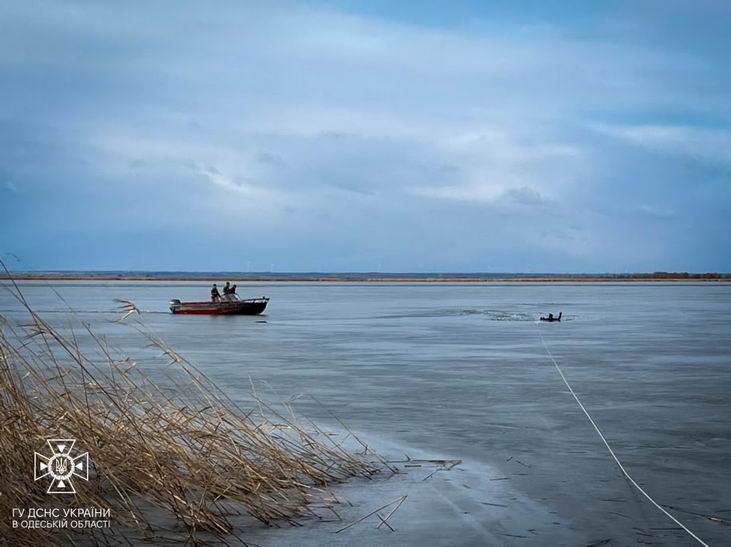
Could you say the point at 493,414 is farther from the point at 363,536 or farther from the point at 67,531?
the point at 67,531

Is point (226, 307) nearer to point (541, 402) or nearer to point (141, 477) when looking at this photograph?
point (541, 402)

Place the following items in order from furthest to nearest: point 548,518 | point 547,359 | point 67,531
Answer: point 547,359 → point 548,518 → point 67,531

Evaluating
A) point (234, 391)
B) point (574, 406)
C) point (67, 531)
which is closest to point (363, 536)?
point (67, 531)

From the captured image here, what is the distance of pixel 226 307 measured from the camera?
46.0 metres

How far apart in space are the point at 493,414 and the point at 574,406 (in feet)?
5.36

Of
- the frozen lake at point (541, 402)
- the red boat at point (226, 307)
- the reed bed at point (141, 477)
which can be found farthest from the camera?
the red boat at point (226, 307)

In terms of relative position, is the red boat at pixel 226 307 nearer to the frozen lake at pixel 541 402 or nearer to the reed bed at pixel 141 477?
the frozen lake at pixel 541 402

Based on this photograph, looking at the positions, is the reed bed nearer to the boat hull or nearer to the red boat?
the red boat

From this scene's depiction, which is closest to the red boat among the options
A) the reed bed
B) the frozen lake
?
the frozen lake

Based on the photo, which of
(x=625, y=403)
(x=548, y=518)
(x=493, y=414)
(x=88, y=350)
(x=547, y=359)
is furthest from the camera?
(x=88, y=350)

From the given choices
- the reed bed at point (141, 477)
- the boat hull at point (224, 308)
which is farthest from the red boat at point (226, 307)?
the reed bed at point (141, 477)

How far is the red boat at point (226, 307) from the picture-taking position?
1796 inches

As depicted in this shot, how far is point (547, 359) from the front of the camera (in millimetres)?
21703

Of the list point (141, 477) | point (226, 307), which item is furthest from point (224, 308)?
point (141, 477)
